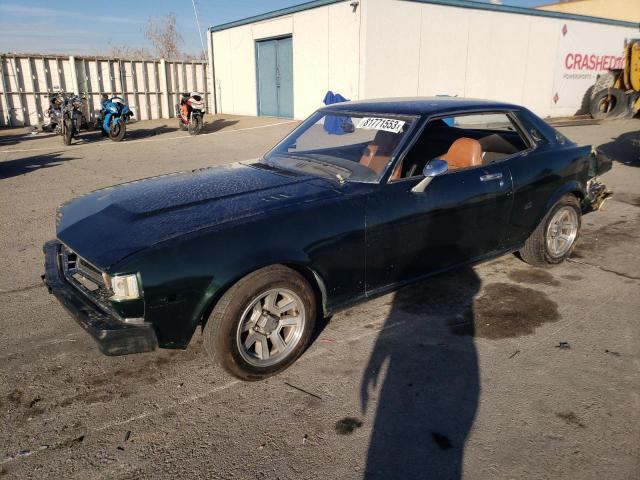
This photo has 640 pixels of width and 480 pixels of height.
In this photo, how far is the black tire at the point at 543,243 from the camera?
4.55 m

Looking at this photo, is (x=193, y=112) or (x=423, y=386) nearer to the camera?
(x=423, y=386)

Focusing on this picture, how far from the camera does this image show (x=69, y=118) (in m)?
13.6

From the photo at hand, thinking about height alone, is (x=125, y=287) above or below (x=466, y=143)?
below

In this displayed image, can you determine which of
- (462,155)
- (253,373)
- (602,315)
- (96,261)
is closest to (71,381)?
(96,261)

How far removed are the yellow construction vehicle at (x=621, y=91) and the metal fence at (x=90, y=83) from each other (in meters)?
16.9

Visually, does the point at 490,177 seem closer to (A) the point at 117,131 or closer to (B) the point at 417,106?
(B) the point at 417,106

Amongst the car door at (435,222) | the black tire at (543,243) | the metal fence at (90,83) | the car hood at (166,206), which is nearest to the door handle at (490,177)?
A: the car door at (435,222)

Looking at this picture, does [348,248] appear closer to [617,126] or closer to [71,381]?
[71,381]

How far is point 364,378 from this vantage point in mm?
3043

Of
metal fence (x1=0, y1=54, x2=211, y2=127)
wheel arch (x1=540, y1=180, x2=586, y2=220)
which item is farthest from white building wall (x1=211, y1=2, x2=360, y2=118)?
wheel arch (x1=540, y1=180, x2=586, y2=220)

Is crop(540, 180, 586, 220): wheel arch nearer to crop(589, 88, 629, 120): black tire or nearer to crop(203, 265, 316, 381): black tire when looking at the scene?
crop(203, 265, 316, 381): black tire

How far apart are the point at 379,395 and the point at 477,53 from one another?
17.1 meters

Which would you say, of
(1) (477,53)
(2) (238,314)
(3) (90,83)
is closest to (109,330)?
(2) (238,314)

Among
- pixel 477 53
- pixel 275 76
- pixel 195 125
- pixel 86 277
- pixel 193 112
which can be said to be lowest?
pixel 86 277
